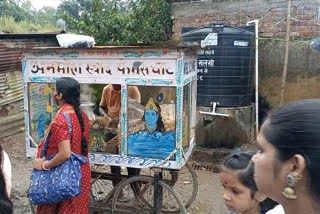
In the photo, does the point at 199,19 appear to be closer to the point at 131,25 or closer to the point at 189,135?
the point at 131,25

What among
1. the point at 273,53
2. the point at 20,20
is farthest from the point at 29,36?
the point at 20,20

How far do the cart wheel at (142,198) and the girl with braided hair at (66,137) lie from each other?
62 centimetres

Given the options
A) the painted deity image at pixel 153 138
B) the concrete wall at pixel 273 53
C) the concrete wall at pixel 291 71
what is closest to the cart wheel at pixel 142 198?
the painted deity image at pixel 153 138

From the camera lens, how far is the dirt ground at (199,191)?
4.13 m

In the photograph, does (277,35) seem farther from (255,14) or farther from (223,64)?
(223,64)

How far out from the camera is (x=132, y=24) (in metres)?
7.42

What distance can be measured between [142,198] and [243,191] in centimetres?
200

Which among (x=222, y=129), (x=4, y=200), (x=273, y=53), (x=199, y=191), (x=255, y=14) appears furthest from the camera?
(x=255, y=14)

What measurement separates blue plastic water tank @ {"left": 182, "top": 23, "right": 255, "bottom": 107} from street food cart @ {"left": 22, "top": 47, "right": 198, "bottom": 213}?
2.02 meters

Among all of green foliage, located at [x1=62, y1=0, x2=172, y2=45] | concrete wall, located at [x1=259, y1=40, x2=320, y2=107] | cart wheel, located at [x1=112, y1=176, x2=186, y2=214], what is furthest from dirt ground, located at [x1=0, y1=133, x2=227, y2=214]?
green foliage, located at [x1=62, y1=0, x2=172, y2=45]

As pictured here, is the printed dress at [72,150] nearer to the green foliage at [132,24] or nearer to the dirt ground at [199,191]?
the dirt ground at [199,191]

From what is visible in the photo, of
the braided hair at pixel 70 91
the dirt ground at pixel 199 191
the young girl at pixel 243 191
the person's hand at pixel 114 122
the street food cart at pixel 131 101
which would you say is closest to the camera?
the young girl at pixel 243 191

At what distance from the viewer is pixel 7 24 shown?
9344 mm

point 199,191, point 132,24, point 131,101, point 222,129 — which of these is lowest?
point 199,191
